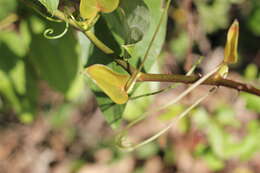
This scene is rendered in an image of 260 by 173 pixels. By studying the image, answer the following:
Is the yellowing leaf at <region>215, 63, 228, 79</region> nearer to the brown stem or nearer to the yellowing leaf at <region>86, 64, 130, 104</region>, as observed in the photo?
the brown stem

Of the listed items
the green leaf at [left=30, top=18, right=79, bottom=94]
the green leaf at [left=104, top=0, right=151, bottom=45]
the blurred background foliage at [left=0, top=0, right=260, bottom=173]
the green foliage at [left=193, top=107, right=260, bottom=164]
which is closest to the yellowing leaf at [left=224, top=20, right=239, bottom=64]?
the green leaf at [left=104, top=0, right=151, bottom=45]

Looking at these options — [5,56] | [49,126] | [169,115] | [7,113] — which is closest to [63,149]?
[49,126]

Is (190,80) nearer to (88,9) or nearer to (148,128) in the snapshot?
(88,9)

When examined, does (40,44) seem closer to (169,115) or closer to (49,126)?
(169,115)

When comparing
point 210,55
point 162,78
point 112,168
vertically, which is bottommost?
point 112,168

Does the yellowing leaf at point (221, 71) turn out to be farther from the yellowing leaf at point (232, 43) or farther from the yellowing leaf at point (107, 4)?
the yellowing leaf at point (107, 4)

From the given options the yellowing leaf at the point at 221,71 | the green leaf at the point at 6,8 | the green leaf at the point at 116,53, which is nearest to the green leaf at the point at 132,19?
the green leaf at the point at 116,53

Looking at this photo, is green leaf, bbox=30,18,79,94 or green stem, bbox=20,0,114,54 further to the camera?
green leaf, bbox=30,18,79,94
